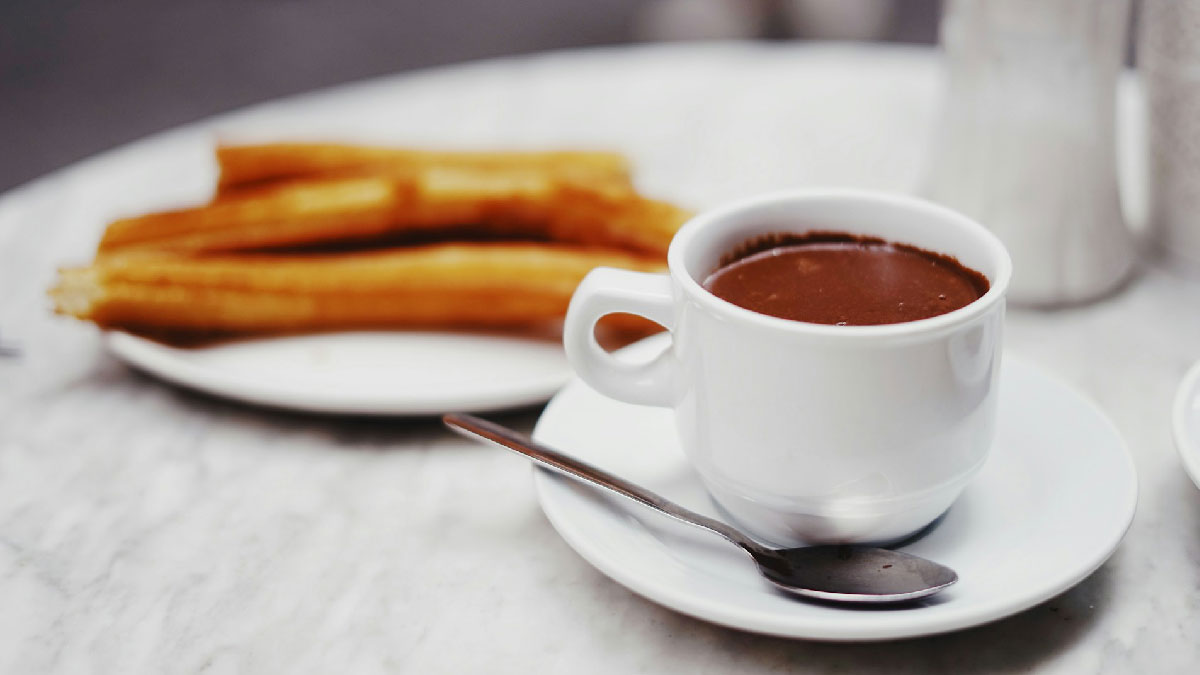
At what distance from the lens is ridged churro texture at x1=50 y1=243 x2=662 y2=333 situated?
1033 mm

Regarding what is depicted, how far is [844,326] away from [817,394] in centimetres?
4

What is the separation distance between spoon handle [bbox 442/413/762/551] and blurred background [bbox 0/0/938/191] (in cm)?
247

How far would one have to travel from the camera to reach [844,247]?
2.65 ft

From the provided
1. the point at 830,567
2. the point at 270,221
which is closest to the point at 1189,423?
the point at 830,567

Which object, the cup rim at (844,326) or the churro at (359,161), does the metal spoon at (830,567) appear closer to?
the cup rim at (844,326)

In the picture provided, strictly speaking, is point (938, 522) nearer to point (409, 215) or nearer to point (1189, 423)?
point (1189, 423)

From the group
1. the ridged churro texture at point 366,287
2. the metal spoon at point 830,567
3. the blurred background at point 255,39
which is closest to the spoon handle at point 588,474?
the metal spoon at point 830,567

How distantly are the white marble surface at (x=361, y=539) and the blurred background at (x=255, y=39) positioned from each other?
1965mm

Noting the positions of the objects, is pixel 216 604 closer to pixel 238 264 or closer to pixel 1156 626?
pixel 238 264

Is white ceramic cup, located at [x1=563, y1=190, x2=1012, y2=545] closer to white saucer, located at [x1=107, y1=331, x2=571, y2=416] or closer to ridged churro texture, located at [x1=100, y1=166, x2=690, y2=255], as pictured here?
white saucer, located at [x1=107, y1=331, x2=571, y2=416]

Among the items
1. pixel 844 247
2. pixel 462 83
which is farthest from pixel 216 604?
pixel 462 83

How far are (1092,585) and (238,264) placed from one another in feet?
2.56

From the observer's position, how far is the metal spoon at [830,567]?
0.65 metres

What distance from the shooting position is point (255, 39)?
12.0 feet
